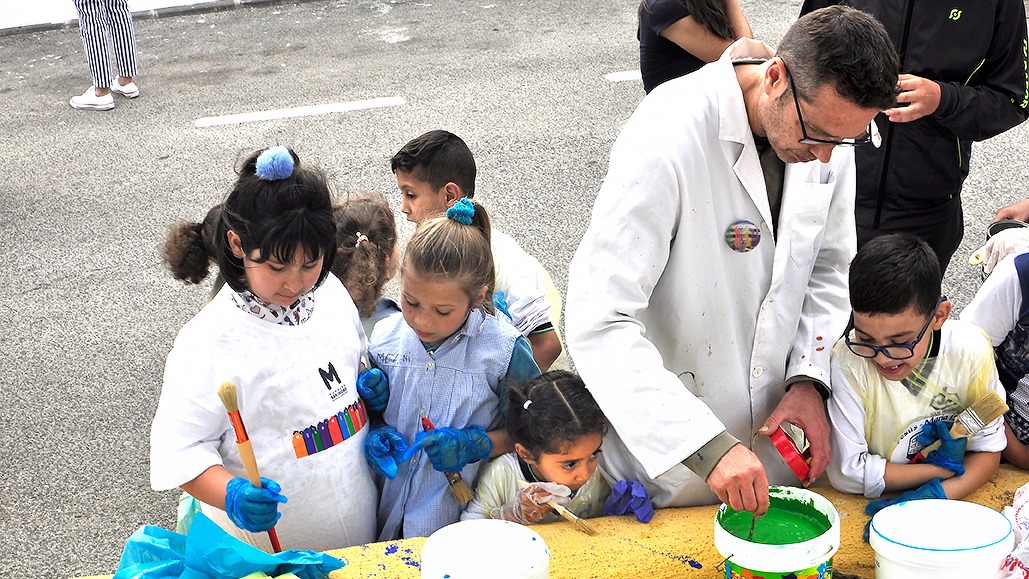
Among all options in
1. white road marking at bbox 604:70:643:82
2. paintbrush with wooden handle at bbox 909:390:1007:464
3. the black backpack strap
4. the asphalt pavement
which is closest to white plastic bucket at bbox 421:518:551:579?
paintbrush with wooden handle at bbox 909:390:1007:464

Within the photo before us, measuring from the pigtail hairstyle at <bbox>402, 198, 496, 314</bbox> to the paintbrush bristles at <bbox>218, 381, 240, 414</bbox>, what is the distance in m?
0.66

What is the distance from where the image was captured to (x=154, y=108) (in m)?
7.95

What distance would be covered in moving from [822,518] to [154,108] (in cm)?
668

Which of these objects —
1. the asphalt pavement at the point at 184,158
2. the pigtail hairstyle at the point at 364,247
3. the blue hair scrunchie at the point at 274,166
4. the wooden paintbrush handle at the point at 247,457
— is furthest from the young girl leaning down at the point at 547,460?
the asphalt pavement at the point at 184,158

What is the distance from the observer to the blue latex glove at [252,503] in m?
2.34

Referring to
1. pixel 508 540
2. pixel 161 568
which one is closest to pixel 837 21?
pixel 508 540

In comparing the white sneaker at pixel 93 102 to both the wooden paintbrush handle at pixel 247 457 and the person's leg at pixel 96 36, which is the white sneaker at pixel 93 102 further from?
the wooden paintbrush handle at pixel 247 457

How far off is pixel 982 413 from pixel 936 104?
1.10m

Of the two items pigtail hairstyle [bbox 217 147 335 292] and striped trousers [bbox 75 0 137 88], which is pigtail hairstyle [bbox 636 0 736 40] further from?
striped trousers [bbox 75 0 137 88]

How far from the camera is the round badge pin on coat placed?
2547 millimetres

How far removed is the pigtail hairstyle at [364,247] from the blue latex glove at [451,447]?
0.64 m

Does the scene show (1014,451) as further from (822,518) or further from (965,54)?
(965,54)

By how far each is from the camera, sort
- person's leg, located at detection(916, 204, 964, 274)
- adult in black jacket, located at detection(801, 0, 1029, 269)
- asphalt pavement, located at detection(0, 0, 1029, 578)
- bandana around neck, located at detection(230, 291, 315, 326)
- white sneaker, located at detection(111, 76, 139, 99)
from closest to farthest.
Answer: bandana around neck, located at detection(230, 291, 315, 326)
adult in black jacket, located at detection(801, 0, 1029, 269)
person's leg, located at detection(916, 204, 964, 274)
asphalt pavement, located at detection(0, 0, 1029, 578)
white sneaker, located at detection(111, 76, 139, 99)

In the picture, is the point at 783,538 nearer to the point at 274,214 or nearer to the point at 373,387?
the point at 373,387
